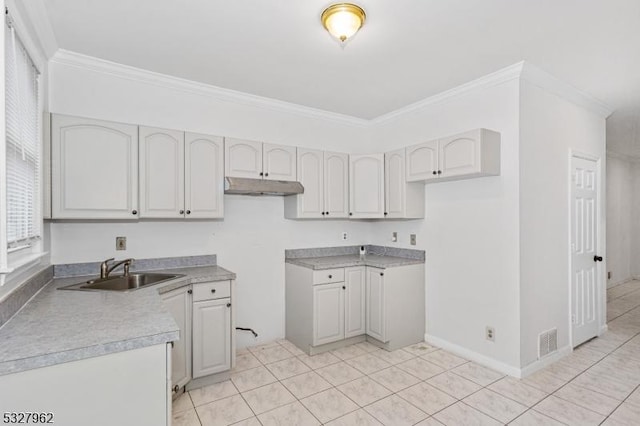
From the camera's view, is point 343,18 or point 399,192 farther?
point 399,192

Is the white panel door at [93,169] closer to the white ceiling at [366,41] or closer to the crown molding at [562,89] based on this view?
the white ceiling at [366,41]

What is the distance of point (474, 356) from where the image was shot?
308 centimetres

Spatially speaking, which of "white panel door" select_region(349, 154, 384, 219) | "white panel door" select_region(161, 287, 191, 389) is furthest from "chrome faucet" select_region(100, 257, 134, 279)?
"white panel door" select_region(349, 154, 384, 219)

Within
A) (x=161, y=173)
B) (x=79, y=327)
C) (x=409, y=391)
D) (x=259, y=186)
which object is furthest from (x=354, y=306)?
(x=79, y=327)

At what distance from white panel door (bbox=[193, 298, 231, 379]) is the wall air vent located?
8.77 ft

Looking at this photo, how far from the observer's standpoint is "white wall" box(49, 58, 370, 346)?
265cm

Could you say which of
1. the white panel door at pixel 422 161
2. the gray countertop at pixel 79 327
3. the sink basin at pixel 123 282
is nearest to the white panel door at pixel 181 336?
the sink basin at pixel 123 282

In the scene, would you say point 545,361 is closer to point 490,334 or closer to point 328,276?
point 490,334

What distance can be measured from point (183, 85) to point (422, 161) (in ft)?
7.68

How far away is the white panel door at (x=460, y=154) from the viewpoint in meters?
2.78

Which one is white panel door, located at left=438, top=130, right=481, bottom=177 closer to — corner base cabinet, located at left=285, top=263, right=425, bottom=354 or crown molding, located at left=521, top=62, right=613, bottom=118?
crown molding, located at left=521, top=62, right=613, bottom=118

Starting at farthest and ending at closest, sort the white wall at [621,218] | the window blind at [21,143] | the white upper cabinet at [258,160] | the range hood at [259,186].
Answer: the white wall at [621,218]
the white upper cabinet at [258,160]
the range hood at [259,186]
the window blind at [21,143]

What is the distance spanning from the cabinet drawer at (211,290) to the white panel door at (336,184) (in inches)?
53.1

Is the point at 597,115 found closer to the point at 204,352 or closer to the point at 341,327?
the point at 341,327
